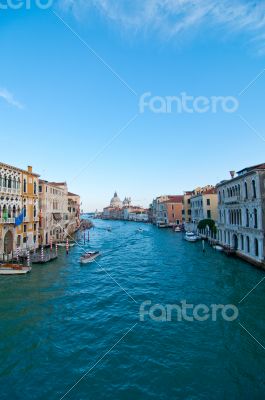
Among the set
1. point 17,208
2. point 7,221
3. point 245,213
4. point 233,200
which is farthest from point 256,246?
point 17,208

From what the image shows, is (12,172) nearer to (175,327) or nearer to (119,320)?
(119,320)

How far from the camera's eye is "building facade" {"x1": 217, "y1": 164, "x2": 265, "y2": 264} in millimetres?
22000

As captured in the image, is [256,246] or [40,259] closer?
[256,246]

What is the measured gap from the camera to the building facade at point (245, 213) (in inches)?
866

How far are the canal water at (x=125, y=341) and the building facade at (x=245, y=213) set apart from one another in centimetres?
328

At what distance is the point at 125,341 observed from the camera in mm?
11492

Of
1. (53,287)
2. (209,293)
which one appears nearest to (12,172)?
(53,287)

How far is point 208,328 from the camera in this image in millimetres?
12414

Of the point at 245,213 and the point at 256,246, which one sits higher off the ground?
the point at 245,213

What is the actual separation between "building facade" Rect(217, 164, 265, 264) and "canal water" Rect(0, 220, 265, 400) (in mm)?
3279

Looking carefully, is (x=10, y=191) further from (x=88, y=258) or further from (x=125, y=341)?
(x=125, y=341)

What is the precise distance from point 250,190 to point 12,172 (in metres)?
24.1

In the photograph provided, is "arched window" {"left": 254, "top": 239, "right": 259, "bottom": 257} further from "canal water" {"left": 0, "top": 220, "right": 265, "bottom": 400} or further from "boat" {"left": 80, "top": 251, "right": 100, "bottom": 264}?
"boat" {"left": 80, "top": 251, "right": 100, "bottom": 264}

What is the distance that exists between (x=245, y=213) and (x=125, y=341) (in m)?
18.7
